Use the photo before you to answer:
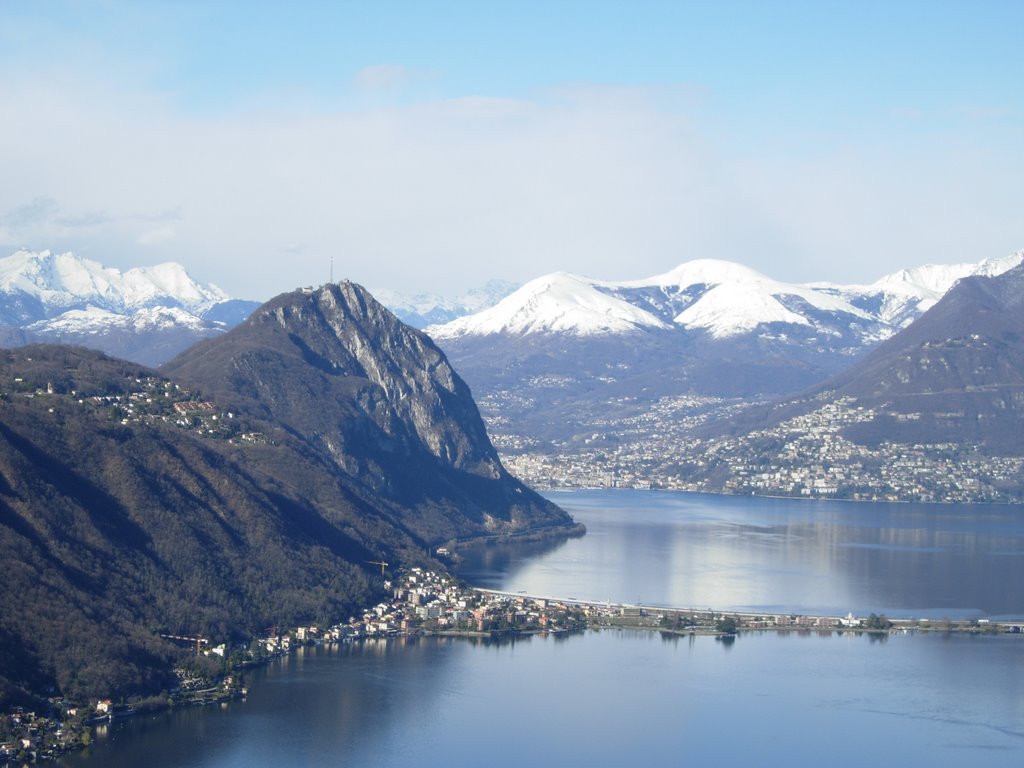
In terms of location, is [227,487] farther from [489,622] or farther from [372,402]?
[372,402]

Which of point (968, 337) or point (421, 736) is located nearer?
point (421, 736)

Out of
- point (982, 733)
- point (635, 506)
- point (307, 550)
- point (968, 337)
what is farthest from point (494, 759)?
point (968, 337)

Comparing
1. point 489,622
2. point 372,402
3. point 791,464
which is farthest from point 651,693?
point 791,464

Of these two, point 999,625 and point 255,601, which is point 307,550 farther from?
point 999,625

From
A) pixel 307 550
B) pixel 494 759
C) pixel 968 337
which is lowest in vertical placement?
pixel 494 759

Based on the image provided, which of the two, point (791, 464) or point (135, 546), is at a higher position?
point (791, 464)

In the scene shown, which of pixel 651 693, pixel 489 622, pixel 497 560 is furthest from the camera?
pixel 497 560

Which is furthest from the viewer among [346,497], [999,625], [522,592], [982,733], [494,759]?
[346,497]

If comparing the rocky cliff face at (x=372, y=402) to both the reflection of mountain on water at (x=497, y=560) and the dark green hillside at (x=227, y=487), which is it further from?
the reflection of mountain on water at (x=497, y=560)
